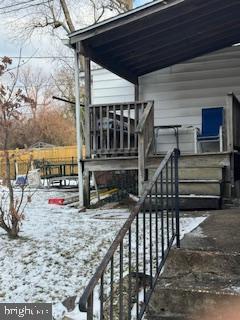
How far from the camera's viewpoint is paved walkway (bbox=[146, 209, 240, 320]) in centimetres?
266

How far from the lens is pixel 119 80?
9.73m

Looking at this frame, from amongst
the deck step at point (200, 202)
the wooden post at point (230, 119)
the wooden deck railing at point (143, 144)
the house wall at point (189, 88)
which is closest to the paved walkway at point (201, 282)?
the deck step at point (200, 202)

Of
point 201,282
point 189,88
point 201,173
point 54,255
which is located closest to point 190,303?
point 201,282

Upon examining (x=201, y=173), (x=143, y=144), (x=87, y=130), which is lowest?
(x=201, y=173)

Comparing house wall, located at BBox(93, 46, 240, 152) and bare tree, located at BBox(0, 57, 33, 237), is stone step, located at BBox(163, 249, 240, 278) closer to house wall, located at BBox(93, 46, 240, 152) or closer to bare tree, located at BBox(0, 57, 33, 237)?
bare tree, located at BBox(0, 57, 33, 237)

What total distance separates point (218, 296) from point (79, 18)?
61.1 ft

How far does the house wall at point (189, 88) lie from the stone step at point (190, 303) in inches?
245

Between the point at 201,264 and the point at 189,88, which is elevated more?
the point at 189,88

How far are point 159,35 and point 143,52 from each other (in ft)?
2.36

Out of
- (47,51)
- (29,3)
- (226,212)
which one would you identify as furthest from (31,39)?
(226,212)

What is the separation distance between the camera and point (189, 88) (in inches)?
351

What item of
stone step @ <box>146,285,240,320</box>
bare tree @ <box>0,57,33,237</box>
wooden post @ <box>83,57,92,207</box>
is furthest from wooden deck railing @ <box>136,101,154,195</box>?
stone step @ <box>146,285,240,320</box>

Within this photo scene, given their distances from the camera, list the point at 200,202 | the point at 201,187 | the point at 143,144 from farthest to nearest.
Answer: the point at 143,144, the point at 201,187, the point at 200,202

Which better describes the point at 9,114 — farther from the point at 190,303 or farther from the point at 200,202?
the point at 190,303
